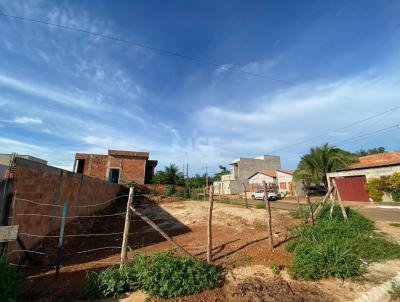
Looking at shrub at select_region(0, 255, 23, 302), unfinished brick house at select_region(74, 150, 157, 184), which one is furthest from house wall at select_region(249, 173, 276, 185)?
shrub at select_region(0, 255, 23, 302)

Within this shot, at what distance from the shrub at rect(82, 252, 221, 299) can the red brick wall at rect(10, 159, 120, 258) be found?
265cm

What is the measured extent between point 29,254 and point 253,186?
128 feet

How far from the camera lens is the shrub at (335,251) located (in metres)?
5.21

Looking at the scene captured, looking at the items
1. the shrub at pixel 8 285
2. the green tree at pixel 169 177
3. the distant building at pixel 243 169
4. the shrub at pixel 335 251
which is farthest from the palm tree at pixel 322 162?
the shrub at pixel 8 285

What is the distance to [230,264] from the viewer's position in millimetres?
5785

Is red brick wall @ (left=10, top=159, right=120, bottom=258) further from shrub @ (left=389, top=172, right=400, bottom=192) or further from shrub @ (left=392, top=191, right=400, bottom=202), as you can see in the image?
shrub @ (left=392, top=191, right=400, bottom=202)

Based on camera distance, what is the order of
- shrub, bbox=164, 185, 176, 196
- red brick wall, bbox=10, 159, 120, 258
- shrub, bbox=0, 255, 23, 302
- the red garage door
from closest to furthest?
shrub, bbox=0, 255, 23, 302
red brick wall, bbox=10, 159, 120, 258
the red garage door
shrub, bbox=164, 185, 176, 196

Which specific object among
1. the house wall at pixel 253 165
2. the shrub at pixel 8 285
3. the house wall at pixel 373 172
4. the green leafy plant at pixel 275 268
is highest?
the house wall at pixel 253 165

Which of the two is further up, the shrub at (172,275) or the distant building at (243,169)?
the distant building at (243,169)

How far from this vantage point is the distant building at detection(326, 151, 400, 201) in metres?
20.4

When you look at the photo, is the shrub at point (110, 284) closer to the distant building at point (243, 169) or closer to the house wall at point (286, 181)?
the house wall at point (286, 181)

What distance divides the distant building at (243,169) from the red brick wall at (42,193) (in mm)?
37437

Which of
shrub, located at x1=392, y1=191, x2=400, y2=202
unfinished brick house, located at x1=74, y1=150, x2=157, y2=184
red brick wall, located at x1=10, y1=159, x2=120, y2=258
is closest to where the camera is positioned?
red brick wall, located at x1=10, y1=159, x2=120, y2=258

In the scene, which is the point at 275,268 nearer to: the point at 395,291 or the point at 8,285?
the point at 395,291
